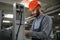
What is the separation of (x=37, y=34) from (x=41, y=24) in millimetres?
212

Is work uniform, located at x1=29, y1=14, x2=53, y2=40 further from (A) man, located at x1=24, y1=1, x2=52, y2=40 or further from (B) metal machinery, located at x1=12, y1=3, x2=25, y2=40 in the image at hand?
(B) metal machinery, located at x1=12, y1=3, x2=25, y2=40

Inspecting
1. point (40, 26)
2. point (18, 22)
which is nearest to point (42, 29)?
point (40, 26)

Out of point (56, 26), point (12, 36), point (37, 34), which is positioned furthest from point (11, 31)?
point (56, 26)

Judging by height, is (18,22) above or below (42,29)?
above

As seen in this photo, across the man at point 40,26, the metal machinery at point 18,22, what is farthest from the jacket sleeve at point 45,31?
the metal machinery at point 18,22

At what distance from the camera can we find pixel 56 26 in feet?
44.9

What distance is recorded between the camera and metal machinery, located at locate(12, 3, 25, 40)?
2199 mm

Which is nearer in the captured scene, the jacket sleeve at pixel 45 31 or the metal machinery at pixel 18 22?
the metal machinery at pixel 18 22

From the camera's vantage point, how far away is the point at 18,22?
225cm

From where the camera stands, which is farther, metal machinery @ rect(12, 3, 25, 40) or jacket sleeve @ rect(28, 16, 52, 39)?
jacket sleeve @ rect(28, 16, 52, 39)

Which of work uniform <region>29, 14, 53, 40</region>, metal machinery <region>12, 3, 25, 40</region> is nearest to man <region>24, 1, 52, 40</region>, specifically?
work uniform <region>29, 14, 53, 40</region>

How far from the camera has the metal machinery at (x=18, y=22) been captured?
220 centimetres

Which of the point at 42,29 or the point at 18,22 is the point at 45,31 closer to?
the point at 42,29

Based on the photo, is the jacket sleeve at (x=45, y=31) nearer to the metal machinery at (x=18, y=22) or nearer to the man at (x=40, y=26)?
the man at (x=40, y=26)
